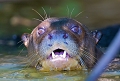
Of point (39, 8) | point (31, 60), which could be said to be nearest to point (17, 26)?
point (39, 8)

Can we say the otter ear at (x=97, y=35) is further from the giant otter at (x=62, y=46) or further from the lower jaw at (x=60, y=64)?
the lower jaw at (x=60, y=64)

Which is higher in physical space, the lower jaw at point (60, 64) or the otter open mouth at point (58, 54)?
the otter open mouth at point (58, 54)

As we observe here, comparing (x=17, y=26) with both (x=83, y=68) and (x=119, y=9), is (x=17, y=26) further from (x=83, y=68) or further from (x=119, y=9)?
(x=83, y=68)

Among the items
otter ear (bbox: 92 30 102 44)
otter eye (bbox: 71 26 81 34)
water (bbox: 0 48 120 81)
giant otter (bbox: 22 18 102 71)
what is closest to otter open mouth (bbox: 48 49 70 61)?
giant otter (bbox: 22 18 102 71)

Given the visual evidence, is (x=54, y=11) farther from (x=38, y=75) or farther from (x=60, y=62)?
(x=60, y=62)

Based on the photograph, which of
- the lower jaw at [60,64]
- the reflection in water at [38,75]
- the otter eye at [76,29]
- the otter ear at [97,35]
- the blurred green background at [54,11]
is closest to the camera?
the reflection in water at [38,75]

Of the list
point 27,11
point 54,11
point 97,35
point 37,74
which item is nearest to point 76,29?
point 97,35

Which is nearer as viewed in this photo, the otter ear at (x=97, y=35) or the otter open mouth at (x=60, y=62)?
the otter open mouth at (x=60, y=62)

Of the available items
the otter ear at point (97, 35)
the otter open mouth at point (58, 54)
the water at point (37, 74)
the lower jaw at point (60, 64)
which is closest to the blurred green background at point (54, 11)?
the otter ear at point (97, 35)
